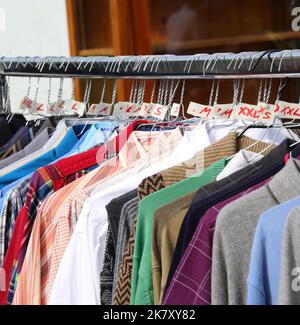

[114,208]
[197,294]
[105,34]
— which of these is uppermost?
[105,34]

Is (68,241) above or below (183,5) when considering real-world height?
below

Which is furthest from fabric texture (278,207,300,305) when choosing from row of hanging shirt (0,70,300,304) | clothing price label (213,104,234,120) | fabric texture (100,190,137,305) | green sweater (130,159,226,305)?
clothing price label (213,104,234,120)

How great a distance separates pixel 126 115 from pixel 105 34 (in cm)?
144

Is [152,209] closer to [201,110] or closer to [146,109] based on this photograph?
[201,110]

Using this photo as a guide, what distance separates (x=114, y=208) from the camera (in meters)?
1.43

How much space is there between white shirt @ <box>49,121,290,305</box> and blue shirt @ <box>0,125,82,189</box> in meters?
0.29

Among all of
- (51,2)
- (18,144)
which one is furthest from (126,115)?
(51,2)

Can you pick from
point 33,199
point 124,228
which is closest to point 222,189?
point 124,228

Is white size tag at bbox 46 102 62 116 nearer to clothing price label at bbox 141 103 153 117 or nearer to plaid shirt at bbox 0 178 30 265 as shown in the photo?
clothing price label at bbox 141 103 153 117

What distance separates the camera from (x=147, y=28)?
3.11 metres

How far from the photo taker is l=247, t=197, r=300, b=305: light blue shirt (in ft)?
3.84

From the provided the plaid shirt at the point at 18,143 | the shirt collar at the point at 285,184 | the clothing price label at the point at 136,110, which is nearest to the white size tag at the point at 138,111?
the clothing price label at the point at 136,110

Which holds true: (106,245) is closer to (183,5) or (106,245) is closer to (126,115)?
(126,115)

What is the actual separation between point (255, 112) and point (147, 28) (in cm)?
161
